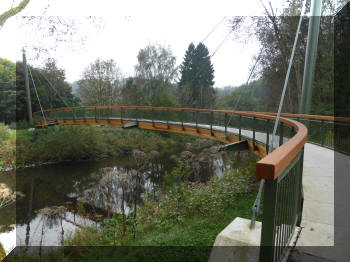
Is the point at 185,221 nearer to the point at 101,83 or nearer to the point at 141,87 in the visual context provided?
the point at 141,87

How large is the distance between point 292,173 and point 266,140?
11.1ft

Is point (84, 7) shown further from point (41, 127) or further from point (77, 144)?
point (41, 127)

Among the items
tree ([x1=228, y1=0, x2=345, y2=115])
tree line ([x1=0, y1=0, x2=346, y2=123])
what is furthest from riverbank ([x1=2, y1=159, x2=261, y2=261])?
tree line ([x1=0, y1=0, x2=346, y2=123])

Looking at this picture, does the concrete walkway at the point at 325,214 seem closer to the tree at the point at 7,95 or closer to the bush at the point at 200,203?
the bush at the point at 200,203

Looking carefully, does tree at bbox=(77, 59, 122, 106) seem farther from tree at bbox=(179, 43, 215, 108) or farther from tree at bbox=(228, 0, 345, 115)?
tree at bbox=(228, 0, 345, 115)

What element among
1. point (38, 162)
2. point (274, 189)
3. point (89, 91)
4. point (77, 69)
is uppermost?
point (77, 69)

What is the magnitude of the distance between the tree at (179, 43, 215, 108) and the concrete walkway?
17.6 m

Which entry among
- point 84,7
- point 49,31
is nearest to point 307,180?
point 49,31

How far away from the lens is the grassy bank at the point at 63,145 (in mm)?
14792

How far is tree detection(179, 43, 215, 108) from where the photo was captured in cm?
2139

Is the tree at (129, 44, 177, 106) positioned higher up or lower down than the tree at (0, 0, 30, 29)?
higher up

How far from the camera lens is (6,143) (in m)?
14.7

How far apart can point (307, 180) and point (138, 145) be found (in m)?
16.3

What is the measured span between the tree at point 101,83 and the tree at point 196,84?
5964 mm
